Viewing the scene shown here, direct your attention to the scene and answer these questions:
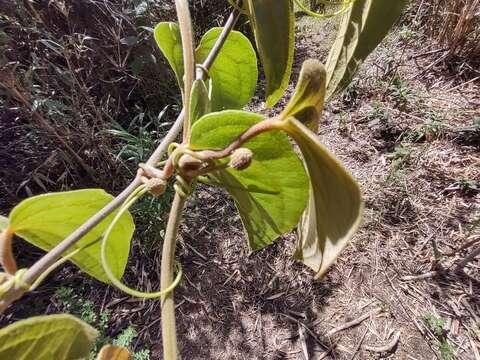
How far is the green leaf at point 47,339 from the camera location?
0.58ft

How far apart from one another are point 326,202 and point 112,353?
17cm

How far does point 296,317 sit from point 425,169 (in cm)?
63

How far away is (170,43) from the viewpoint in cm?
40

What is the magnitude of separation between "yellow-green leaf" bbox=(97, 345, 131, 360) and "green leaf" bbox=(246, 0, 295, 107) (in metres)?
0.21

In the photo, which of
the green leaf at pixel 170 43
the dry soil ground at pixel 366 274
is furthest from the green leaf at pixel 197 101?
the dry soil ground at pixel 366 274

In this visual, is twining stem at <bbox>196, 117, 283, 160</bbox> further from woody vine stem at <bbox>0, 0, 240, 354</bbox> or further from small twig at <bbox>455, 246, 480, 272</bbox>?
small twig at <bbox>455, 246, 480, 272</bbox>

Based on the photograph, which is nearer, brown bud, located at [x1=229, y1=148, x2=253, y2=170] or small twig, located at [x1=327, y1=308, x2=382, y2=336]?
brown bud, located at [x1=229, y1=148, x2=253, y2=170]

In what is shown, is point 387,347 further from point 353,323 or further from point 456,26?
point 456,26

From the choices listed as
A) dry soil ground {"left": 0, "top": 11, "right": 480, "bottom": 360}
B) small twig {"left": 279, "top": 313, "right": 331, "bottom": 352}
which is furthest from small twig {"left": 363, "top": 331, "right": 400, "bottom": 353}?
small twig {"left": 279, "top": 313, "right": 331, "bottom": 352}

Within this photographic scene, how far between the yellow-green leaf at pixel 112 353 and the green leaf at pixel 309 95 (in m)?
0.18

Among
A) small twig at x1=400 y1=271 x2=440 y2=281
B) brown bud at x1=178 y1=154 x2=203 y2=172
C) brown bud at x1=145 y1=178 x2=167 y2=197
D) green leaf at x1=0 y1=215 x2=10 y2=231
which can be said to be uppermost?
brown bud at x1=178 y1=154 x2=203 y2=172

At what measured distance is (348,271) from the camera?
45.5 inches

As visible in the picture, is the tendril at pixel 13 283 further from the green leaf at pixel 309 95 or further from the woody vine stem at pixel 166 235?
the green leaf at pixel 309 95

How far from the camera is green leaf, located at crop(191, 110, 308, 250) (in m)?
0.23
